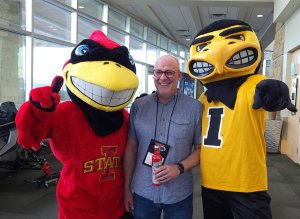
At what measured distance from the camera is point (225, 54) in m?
1.58

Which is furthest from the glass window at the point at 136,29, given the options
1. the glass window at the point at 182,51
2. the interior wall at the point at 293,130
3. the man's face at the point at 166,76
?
the man's face at the point at 166,76

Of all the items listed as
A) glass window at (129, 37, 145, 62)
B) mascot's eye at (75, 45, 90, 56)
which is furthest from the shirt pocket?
glass window at (129, 37, 145, 62)

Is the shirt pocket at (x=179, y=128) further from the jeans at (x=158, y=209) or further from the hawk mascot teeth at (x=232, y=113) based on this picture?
the jeans at (x=158, y=209)

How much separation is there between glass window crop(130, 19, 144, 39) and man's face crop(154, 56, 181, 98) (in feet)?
27.4

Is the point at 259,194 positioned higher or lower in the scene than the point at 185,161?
lower

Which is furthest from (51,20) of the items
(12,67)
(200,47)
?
(200,47)

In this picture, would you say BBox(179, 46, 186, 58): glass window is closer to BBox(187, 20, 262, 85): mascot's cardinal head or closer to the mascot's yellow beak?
BBox(187, 20, 262, 85): mascot's cardinal head

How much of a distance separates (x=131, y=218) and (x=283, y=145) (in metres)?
5.97

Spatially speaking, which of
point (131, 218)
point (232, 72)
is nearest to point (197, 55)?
point (232, 72)

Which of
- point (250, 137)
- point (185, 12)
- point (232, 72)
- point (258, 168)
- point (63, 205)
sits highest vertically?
point (185, 12)

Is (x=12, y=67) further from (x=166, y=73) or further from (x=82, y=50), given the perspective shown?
(x=166, y=73)

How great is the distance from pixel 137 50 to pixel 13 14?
219 inches

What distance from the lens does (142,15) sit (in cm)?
953

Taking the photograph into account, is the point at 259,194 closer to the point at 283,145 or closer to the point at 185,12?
the point at 283,145
